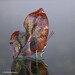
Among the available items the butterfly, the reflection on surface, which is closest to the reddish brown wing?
the butterfly

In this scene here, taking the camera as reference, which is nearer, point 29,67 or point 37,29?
point 29,67

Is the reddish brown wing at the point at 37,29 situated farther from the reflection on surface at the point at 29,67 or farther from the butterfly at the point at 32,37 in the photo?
the reflection on surface at the point at 29,67

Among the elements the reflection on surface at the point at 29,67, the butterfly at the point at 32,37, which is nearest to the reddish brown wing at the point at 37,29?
the butterfly at the point at 32,37

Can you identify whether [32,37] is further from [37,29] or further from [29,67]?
[29,67]

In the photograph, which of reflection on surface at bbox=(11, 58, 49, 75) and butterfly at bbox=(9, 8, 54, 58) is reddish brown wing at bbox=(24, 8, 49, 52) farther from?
reflection on surface at bbox=(11, 58, 49, 75)

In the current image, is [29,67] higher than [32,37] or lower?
lower

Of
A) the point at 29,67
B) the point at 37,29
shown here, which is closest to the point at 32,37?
the point at 37,29
